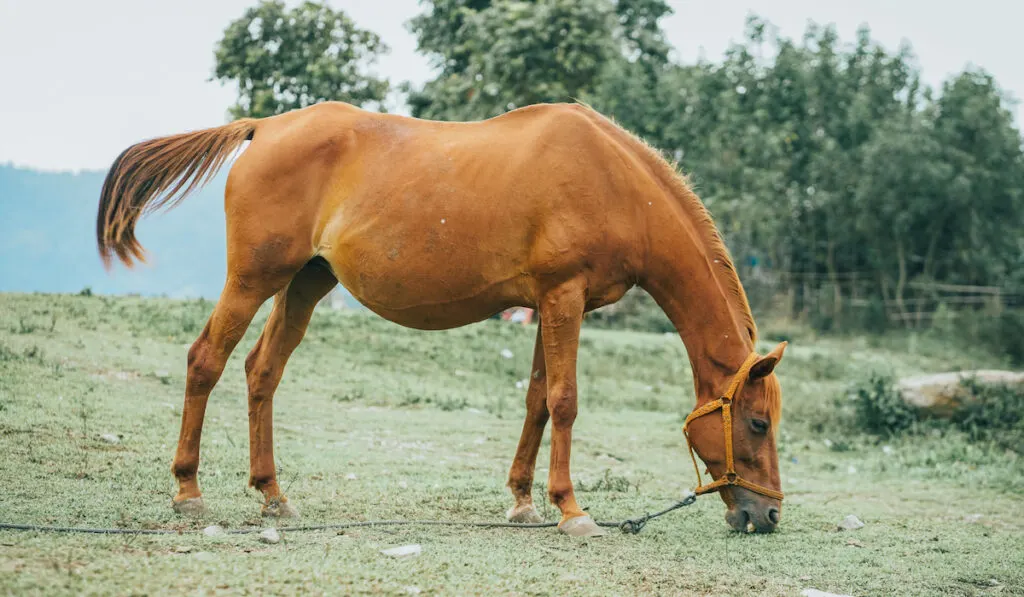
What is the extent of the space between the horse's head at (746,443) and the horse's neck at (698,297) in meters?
0.11

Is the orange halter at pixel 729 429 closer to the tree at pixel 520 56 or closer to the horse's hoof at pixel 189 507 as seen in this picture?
the horse's hoof at pixel 189 507

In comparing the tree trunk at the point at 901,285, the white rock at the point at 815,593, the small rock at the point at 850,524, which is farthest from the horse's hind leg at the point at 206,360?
the tree trunk at the point at 901,285

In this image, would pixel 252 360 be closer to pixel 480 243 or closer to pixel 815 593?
pixel 480 243

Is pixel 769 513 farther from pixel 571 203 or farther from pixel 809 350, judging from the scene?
pixel 809 350

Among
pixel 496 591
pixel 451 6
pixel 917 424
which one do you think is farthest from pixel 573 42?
pixel 496 591

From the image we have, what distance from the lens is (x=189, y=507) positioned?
508cm

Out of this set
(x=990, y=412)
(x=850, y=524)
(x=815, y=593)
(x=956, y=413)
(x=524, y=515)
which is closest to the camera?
(x=815, y=593)

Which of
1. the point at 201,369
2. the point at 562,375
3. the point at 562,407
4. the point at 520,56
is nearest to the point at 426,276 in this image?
the point at 562,375

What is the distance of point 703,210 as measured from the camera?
5629 millimetres

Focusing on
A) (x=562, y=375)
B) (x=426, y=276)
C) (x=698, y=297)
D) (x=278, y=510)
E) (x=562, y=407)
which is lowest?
(x=278, y=510)

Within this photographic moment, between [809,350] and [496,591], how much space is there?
53.5ft

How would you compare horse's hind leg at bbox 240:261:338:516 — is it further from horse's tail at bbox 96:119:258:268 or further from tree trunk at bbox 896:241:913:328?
tree trunk at bbox 896:241:913:328

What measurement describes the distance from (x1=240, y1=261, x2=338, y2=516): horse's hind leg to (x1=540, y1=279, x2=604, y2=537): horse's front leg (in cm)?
151

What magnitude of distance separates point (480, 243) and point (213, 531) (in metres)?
2.09
